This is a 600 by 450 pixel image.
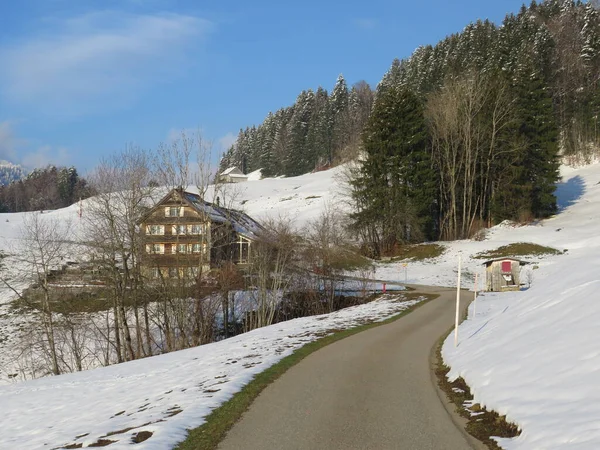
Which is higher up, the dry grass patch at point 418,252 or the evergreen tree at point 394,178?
the evergreen tree at point 394,178

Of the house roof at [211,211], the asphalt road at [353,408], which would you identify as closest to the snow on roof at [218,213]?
the house roof at [211,211]

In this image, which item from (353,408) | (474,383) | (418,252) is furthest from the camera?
(418,252)

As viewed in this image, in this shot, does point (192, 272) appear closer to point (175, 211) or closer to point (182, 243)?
point (182, 243)

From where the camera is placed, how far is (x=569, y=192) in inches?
2275

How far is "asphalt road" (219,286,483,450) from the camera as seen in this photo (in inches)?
257

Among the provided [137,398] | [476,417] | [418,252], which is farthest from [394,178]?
[476,417]

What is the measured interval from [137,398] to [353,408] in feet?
17.2

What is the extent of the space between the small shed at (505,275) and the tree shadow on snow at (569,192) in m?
28.4

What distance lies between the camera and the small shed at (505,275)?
3002cm

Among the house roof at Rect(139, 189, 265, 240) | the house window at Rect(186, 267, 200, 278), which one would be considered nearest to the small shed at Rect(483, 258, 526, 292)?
the house roof at Rect(139, 189, 265, 240)

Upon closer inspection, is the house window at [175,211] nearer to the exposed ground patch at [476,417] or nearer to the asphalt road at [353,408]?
the asphalt road at [353,408]

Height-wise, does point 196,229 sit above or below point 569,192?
below

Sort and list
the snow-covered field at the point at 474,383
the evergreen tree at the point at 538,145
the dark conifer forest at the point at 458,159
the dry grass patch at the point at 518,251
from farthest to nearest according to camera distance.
A: the evergreen tree at the point at 538,145 → the dark conifer forest at the point at 458,159 → the dry grass patch at the point at 518,251 → the snow-covered field at the point at 474,383

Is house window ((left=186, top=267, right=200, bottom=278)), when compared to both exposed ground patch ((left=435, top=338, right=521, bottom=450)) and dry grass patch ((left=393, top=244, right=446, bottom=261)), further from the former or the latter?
dry grass patch ((left=393, top=244, right=446, bottom=261))
